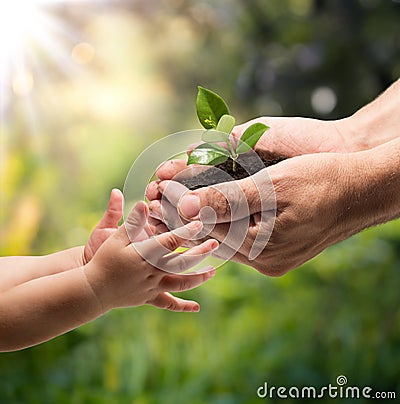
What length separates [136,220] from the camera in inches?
27.2

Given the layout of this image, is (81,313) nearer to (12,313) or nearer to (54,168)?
(12,313)

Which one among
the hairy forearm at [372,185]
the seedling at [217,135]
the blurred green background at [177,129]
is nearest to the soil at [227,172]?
the seedling at [217,135]

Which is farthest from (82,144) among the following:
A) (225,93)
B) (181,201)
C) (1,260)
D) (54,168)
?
(181,201)

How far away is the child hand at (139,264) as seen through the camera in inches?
26.7

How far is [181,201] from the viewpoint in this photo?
0.68 m

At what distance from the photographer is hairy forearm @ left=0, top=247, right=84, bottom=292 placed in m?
0.83

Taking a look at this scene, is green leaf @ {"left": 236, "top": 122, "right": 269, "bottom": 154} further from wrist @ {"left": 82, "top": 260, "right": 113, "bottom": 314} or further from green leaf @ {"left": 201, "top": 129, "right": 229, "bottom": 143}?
wrist @ {"left": 82, "top": 260, "right": 113, "bottom": 314}

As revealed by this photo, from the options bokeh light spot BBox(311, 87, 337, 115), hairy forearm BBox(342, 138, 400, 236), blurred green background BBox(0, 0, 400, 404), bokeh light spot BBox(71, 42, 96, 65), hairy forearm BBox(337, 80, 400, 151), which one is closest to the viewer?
hairy forearm BBox(342, 138, 400, 236)

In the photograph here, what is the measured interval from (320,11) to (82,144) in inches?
32.6

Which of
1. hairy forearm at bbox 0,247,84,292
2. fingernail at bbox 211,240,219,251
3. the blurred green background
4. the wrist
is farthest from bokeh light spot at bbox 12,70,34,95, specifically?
fingernail at bbox 211,240,219,251

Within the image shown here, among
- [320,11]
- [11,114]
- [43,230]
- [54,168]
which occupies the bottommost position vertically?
[43,230]

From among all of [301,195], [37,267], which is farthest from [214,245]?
[37,267]

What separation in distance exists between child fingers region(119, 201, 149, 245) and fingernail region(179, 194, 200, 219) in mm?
39

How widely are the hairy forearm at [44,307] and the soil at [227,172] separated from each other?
0.17 metres
